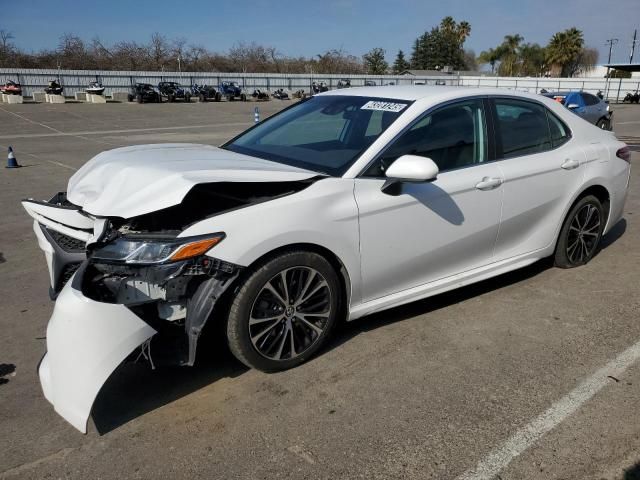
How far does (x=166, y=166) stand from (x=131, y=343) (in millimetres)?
1082

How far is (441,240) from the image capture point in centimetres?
361

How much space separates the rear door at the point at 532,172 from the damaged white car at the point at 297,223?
0.05ft

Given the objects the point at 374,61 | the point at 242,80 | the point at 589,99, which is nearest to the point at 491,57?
the point at 374,61

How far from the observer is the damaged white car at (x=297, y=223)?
105 inches

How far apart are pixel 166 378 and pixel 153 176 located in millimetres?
1187

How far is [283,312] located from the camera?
10.1 feet

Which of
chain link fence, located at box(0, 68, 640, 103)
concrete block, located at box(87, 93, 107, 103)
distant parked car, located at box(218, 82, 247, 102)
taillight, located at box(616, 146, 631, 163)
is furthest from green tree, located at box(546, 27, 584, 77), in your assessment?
taillight, located at box(616, 146, 631, 163)

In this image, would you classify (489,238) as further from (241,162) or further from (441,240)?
(241,162)

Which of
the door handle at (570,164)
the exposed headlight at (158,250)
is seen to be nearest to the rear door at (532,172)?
the door handle at (570,164)

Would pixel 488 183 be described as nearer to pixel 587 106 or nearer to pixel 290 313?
pixel 290 313

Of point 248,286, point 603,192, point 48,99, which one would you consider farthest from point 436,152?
point 48,99

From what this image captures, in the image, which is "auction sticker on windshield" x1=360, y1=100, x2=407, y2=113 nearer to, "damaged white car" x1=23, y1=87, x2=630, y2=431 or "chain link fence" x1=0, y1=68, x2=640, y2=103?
"damaged white car" x1=23, y1=87, x2=630, y2=431

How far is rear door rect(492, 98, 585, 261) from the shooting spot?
4004 mm

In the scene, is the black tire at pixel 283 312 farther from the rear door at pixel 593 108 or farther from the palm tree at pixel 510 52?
the palm tree at pixel 510 52
